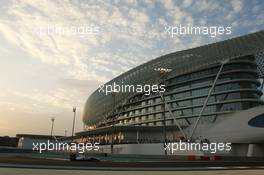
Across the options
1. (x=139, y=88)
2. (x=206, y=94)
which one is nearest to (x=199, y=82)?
(x=206, y=94)

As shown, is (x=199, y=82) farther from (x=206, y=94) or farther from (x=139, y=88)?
(x=139, y=88)

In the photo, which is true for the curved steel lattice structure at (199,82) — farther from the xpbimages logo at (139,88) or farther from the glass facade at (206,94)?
the xpbimages logo at (139,88)

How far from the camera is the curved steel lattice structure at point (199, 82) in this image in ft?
292

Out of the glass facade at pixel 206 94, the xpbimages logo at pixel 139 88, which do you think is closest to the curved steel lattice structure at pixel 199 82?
the glass facade at pixel 206 94

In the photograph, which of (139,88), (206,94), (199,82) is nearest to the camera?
(206,94)

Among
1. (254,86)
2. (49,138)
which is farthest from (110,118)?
(254,86)

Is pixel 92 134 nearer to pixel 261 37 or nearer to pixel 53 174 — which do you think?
pixel 261 37

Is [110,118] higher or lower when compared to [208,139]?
higher

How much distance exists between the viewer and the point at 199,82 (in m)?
101

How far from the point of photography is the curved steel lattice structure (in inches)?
3501

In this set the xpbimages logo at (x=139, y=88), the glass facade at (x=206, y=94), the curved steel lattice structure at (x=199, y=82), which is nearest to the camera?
the curved steel lattice structure at (x=199, y=82)

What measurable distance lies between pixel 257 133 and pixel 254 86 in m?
30.5

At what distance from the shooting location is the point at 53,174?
18672mm

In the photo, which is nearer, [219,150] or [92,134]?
[219,150]
